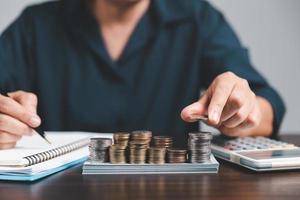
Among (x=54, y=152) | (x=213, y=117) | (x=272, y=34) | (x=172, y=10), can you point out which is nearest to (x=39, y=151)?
(x=54, y=152)

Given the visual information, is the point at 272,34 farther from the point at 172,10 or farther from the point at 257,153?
the point at 257,153

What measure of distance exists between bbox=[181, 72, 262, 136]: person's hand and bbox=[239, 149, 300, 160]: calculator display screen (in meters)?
0.06

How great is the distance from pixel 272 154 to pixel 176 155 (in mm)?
149

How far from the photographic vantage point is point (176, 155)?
1.91 ft

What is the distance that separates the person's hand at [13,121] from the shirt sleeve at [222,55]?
57cm

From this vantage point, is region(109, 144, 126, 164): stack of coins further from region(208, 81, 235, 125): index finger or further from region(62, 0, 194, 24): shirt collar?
region(62, 0, 194, 24): shirt collar

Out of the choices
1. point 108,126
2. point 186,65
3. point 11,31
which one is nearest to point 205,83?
point 186,65

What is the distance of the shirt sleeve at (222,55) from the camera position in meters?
1.10

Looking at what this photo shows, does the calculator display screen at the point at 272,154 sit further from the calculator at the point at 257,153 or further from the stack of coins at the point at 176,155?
the stack of coins at the point at 176,155

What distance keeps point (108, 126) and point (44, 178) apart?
60 centimetres

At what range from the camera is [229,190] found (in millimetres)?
512

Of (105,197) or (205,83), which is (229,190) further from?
(205,83)

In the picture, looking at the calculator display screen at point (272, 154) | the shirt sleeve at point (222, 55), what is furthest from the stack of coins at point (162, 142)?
the shirt sleeve at point (222, 55)

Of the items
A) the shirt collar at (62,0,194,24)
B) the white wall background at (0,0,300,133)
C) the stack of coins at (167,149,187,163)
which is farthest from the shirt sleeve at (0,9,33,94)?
the stack of coins at (167,149,187,163)
